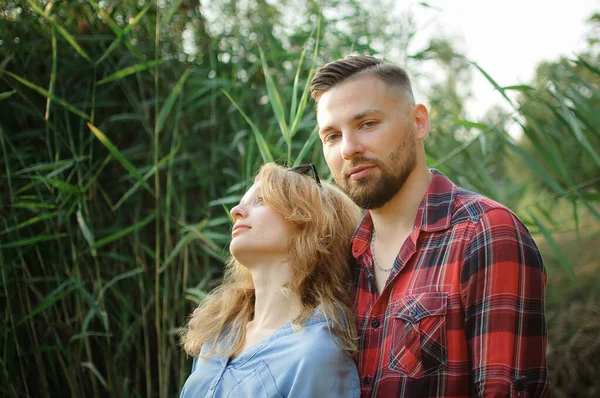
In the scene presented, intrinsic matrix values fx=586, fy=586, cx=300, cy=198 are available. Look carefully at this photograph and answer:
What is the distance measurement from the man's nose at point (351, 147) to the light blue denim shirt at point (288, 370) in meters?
0.48

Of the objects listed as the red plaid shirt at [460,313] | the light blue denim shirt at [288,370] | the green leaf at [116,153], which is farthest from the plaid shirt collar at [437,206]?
the green leaf at [116,153]

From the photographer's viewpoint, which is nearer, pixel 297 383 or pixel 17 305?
pixel 297 383

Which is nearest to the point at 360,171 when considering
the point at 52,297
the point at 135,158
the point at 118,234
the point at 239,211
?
the point at 239,211

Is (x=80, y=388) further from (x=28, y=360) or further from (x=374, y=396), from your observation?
(x=374, y=396)

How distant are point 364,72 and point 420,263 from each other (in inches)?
23.4

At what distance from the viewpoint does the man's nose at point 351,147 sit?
167cm

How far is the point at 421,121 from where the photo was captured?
1778 mm

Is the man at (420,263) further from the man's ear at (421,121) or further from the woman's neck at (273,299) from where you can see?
the woman's neck at (273,299)

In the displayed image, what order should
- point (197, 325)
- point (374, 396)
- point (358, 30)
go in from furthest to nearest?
1. point (358, 30)
2. point (197, 325)
3. point (374, 396)

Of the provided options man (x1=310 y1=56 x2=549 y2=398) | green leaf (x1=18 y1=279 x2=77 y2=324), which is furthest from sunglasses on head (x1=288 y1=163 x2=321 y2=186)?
green leaf (x1=18 y1=279 x2=77 y2=324)

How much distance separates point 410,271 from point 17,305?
2.06 m

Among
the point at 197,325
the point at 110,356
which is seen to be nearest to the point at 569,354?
the point at 197,325

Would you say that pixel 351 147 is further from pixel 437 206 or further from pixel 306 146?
pixel 306 146

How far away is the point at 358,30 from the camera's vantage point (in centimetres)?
309
